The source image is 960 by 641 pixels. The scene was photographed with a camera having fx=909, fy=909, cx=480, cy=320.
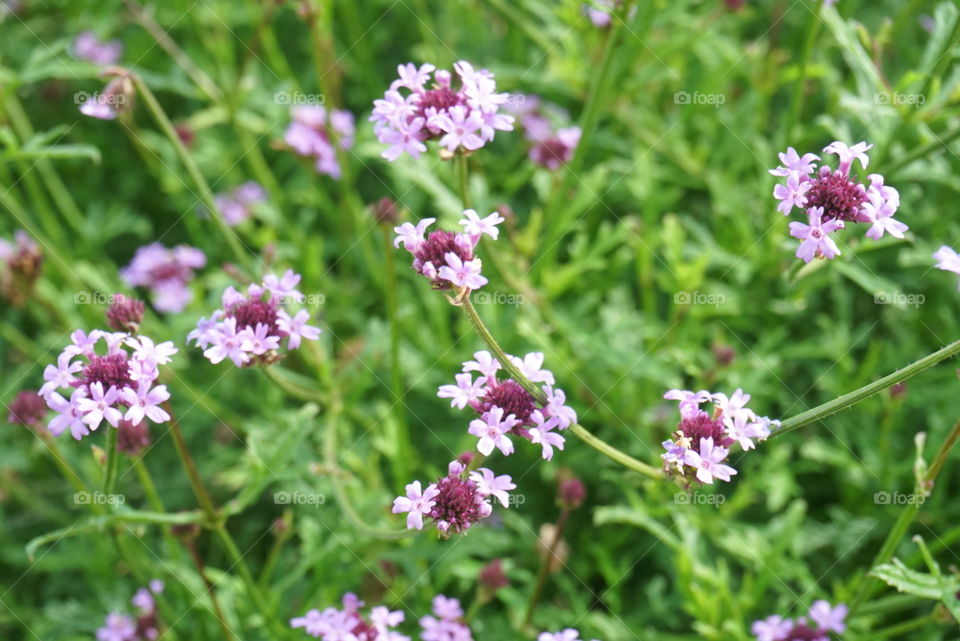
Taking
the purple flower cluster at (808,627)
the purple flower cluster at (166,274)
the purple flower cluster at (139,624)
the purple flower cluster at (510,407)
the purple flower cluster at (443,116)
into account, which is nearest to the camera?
the purple flower cluster at (510,407)

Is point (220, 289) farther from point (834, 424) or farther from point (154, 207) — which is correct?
point (834, 424)

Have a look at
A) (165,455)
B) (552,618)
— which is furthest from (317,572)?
(165,455)

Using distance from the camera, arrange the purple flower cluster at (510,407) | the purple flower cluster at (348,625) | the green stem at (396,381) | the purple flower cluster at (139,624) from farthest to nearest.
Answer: the purple flower cluster at (139,624) → the green stem at (396,381) → the purple flower cluster at (348,625) → the purple flower cluster at (510,407)

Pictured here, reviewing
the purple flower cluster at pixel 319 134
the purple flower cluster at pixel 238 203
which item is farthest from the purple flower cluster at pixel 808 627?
the purple flower cluster at pixel 238 203

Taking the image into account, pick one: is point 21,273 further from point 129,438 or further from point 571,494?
point 571,494

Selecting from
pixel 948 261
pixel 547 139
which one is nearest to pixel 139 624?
pixel 547 139

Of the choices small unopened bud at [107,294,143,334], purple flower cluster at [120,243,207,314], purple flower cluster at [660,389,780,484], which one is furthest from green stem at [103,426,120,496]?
purple flower cluster at [120,243,207,314]

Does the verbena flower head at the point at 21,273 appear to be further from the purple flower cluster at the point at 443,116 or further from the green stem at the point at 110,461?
the purple flower cluster at the point at 443,116

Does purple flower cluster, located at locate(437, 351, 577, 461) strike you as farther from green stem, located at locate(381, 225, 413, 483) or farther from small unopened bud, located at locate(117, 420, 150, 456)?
small unopened bud, located at locate(117, 420, 150, 456)
